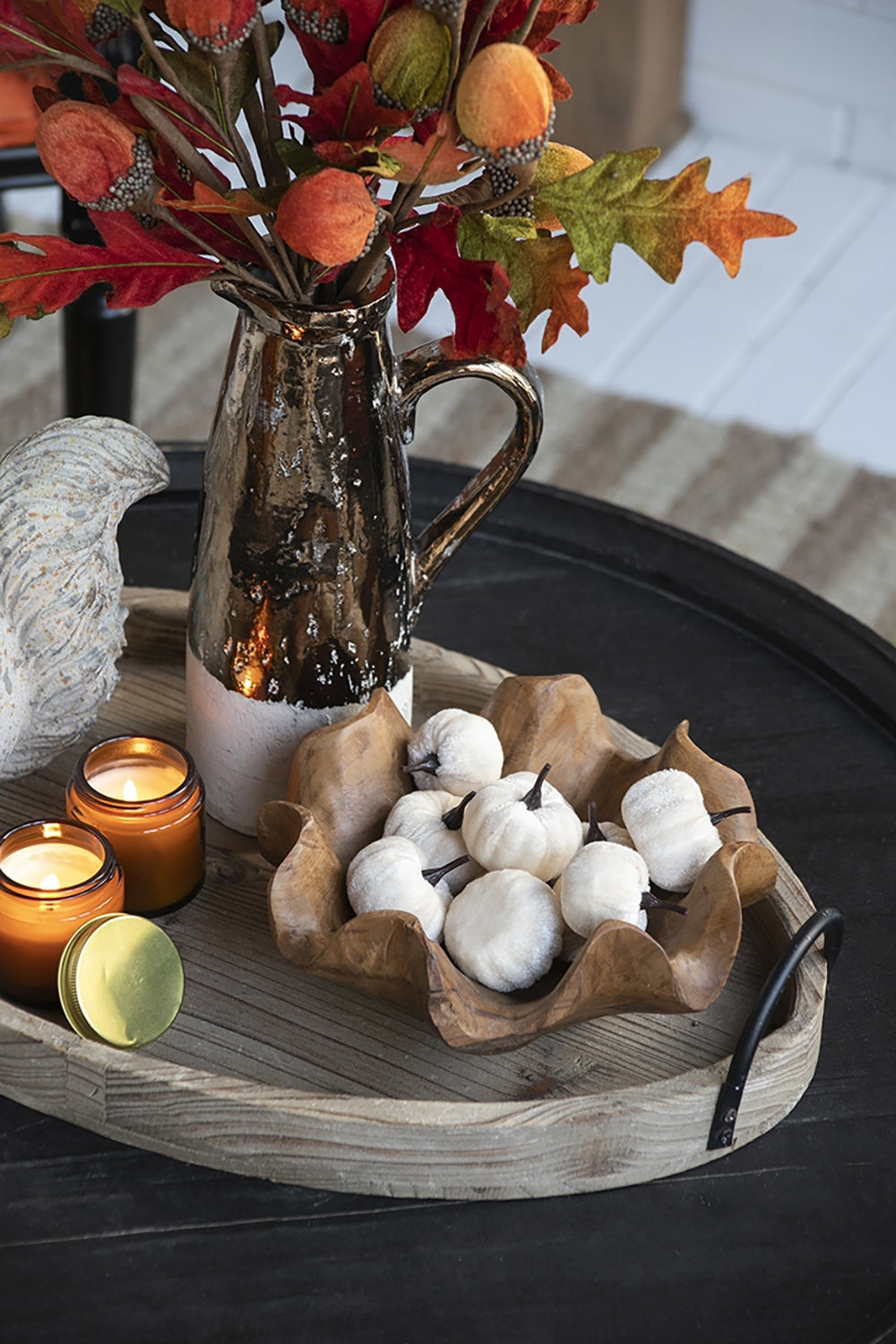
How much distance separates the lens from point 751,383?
2.09 m

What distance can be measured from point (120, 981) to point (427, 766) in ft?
0.54

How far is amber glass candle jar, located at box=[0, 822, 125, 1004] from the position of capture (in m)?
0.62

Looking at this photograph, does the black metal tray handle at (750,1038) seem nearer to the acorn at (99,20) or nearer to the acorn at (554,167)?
the acorn at (554,167)

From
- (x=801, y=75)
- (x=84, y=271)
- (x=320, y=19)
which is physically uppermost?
(x=320, y=19)

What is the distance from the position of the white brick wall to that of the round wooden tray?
1966 millimetres

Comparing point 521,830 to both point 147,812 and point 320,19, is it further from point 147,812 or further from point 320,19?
point 320,19

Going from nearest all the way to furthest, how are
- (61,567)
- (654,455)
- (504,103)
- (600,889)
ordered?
(504,103)
(600,889)
(61,567)
(654,455)

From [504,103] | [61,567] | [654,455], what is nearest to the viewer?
[504,103]

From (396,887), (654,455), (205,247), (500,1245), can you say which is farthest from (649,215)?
(654,455)

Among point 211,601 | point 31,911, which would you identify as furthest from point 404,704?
point 31,911

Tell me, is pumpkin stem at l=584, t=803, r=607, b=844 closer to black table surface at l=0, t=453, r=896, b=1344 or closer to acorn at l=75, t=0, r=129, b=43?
black table surface at l=0, t=453, r=896, b=1344

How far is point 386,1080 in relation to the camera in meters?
0.63

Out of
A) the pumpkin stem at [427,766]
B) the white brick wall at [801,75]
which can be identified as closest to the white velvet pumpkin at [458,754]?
the pumpkin stem at [427,766]

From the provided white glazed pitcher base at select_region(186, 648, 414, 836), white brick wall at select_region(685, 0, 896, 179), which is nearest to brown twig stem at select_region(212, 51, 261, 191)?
white glazed pitcher base at select_region(186, 648, 414, 836)
